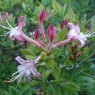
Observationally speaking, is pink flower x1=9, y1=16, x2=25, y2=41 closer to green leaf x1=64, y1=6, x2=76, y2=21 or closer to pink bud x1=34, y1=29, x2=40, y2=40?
pink bud x1=34, y1=29, x2=40, y2=40

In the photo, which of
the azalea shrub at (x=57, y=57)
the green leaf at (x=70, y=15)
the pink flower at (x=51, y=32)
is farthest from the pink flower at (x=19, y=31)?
the green leaf at (x=70, y=15)

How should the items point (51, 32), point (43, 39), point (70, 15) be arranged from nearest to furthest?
1. point (51, 32)
2. point (43, 39)
3. point (70, 15)

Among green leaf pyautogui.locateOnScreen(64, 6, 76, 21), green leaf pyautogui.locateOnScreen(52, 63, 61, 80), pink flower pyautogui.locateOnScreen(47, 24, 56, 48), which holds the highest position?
green leaf pyautogui.locateOnScreen(64, 6, 76, 21)

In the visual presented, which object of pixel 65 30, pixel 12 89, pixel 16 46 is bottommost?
pixel 12 89

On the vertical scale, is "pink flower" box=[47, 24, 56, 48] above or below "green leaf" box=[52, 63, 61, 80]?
above

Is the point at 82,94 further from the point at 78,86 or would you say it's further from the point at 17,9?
the point at 17,9

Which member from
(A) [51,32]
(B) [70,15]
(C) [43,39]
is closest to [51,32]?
(A) [51,32]

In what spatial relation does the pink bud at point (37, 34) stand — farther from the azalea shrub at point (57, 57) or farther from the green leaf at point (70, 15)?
the green leaf at point (70, 15)

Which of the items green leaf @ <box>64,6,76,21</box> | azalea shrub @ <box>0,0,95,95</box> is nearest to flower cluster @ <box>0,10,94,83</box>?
azalea shrub @ <box>0,0,95,95</box>

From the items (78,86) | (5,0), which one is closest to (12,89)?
(78,86)

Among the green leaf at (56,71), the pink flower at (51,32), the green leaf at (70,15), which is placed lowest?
the green leaf at (56,71)

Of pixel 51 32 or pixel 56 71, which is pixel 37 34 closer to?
pixel 51 32
